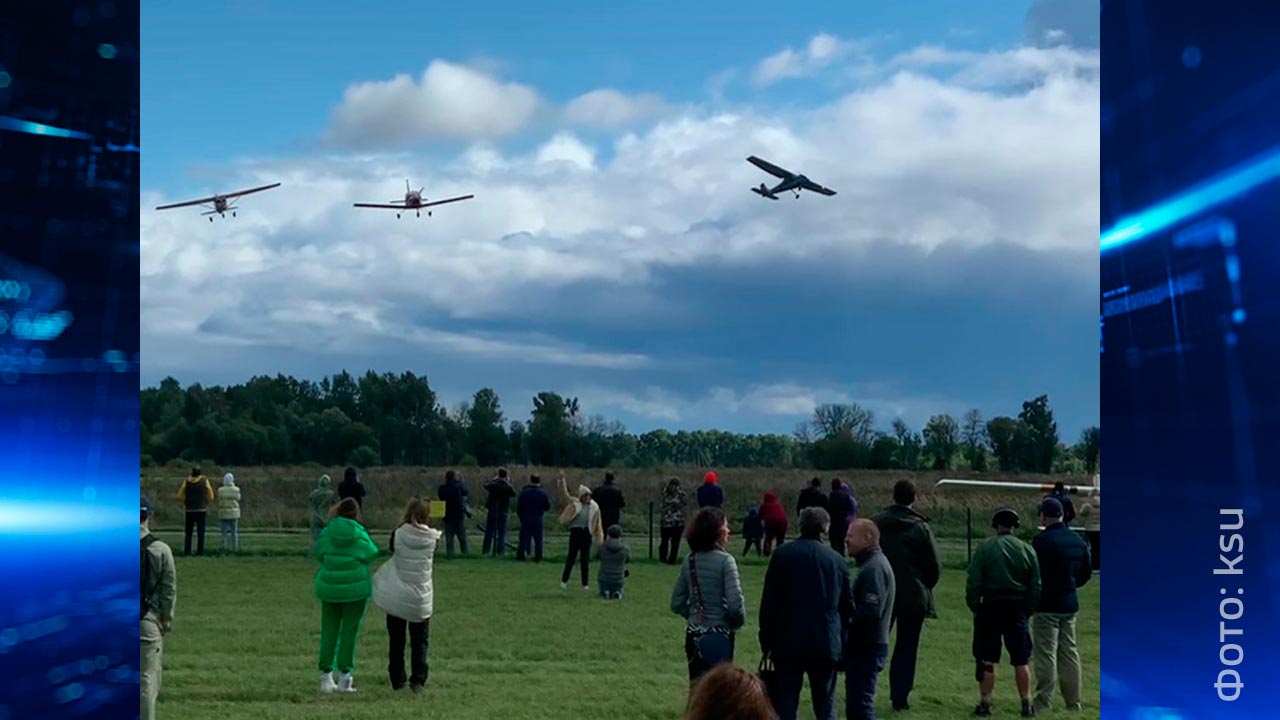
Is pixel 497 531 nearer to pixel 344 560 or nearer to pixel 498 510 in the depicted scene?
pixel 498 510

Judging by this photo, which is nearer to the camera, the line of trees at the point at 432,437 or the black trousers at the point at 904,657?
the black trousers at the point at 904,657

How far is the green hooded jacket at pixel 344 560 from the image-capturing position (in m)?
12.4

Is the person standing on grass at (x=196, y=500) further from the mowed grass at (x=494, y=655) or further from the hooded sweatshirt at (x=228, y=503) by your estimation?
the mowed grass at (x=494, y=655)

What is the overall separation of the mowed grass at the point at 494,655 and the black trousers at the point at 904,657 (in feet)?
0.60

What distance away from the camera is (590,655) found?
15.2m

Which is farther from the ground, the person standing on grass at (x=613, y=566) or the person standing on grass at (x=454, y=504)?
the person standing on grass at (x=454, y=504)

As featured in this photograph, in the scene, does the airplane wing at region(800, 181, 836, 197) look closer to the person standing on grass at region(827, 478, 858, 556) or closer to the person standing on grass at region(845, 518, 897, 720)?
the person standing on grass at region(827, 478, 858, 556)

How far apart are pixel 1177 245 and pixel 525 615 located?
12.0 metres

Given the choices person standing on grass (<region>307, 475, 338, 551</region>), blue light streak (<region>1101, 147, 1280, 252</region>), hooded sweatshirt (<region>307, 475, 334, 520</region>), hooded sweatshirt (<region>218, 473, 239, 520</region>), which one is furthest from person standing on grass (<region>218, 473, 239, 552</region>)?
blue light streak (<region>1101, 147, 1280, 252</region>)

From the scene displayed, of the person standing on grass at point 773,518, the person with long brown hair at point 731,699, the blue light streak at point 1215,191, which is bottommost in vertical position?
the person standing on grass at point 773,518

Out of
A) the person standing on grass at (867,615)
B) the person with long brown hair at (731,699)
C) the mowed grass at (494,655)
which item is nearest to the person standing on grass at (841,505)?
the mowed grass at (494,655)

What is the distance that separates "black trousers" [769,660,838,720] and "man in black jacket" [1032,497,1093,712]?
3.16 metres

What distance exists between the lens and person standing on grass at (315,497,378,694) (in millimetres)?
12352

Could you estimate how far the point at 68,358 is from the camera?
691cm
